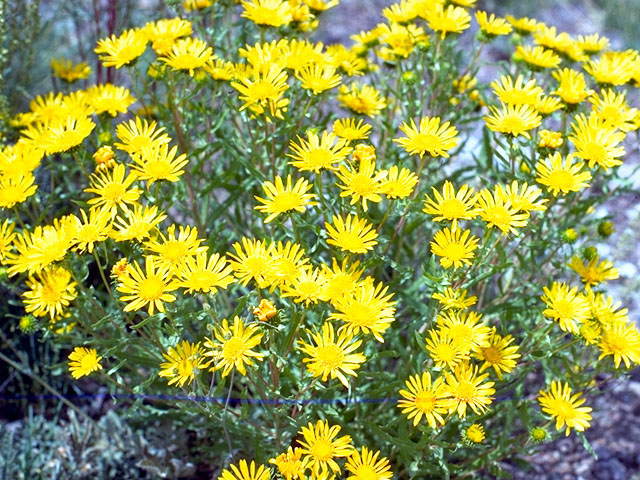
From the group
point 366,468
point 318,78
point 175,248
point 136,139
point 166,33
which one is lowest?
point 366,468

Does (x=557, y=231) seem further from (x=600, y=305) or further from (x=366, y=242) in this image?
(x=366, y=242)

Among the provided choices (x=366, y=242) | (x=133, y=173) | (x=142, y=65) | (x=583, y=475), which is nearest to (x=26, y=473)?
(x=133, y=173)

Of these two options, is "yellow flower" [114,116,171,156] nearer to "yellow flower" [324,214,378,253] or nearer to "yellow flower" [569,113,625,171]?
Answer: "yellow flower" [324,214,378,253]

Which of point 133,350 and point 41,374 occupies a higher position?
point 133,350

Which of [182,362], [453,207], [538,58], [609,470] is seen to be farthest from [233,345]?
[609,470]

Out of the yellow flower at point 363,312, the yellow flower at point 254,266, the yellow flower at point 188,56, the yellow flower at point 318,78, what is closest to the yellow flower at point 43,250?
the yellow flower at point 254,266

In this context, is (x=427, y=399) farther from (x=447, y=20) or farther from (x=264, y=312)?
(x=447, y=20)
